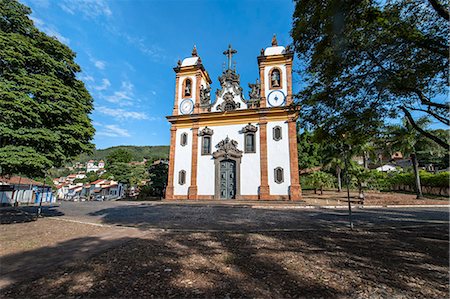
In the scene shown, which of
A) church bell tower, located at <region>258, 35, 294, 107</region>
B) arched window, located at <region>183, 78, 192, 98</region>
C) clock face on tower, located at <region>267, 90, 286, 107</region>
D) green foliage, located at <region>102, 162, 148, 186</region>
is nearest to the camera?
clock face on tower, located at <region>267, 90, 286, 107</region>

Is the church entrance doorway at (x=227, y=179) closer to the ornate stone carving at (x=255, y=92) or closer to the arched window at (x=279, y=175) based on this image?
the arched window at (x=279, y=175)

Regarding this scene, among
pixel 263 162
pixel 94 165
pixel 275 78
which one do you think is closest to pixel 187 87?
pixel 275 78

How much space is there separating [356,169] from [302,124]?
14.5 m

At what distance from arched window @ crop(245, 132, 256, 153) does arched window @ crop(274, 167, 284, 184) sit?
275 centimetres

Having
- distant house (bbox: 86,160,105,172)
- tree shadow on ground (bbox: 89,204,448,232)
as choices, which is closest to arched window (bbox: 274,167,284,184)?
tree shadow on ground (bbox: 89,204,448,232)

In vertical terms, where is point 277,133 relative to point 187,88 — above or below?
below

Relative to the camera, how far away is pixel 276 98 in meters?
19.8

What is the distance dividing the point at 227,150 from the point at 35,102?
47.1 feet

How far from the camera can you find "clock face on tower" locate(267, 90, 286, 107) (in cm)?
1962

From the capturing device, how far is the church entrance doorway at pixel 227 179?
19094 millimetres

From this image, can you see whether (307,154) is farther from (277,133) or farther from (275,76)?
(275,76)

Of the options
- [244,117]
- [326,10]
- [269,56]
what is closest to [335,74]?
[326,10]

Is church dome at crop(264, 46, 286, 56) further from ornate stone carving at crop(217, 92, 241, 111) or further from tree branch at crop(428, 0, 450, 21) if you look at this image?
tree branch at crop(428, 0, 450, 21)

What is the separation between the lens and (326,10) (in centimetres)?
432
